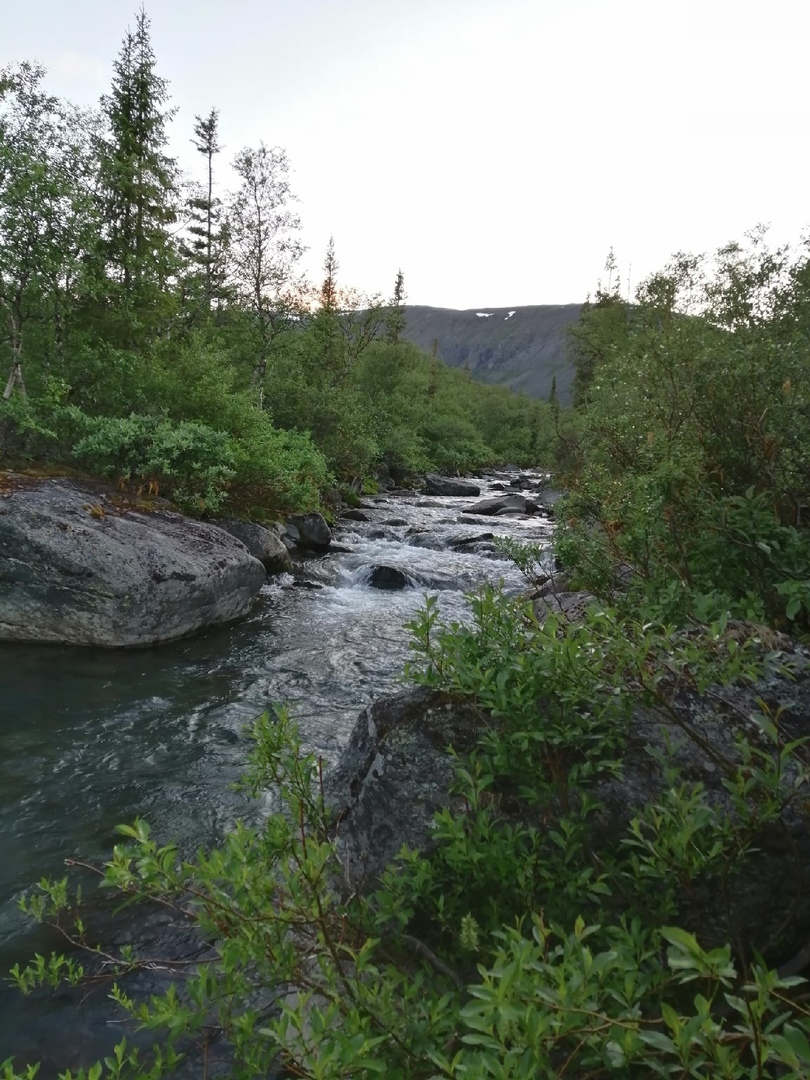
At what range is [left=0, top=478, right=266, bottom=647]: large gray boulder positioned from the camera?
31.6 feet

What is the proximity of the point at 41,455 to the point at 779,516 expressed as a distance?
43.8ft

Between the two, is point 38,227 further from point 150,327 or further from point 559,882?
point 559,882

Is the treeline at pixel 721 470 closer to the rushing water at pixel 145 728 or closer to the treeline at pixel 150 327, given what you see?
the rushing water at pixel 145 728

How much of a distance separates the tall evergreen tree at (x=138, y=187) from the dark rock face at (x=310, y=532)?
8363mm

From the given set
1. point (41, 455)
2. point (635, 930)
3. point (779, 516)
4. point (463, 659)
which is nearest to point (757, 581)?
point (779, 516)

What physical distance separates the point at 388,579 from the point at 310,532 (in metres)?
4.09

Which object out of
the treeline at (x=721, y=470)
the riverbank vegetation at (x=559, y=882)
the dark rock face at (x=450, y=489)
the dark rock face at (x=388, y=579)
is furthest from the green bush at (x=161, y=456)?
the dark rock face at (x=450, y=489)

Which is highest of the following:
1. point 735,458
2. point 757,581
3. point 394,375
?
point 394,375

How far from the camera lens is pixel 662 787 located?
3238 millimetres

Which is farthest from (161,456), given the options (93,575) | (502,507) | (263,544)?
(502,507)

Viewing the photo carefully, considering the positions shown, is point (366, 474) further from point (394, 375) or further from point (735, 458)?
point (735, 458)

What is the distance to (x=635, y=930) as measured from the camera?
219 centimetres

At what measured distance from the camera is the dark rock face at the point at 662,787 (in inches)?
116

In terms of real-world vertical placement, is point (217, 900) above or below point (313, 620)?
above
